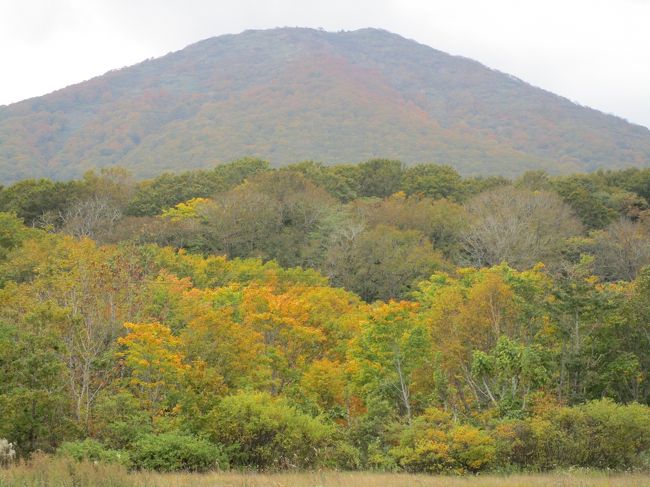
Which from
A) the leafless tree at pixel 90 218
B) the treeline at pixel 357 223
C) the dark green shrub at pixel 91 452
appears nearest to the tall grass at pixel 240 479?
the dark green shrub at pixel 91 452

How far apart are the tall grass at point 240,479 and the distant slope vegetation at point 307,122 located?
298ft

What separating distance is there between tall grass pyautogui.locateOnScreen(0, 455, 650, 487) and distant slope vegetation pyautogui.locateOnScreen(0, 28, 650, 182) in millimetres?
90911

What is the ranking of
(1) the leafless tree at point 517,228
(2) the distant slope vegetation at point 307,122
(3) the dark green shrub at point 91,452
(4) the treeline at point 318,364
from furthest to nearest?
(2) the distant slope vegetation at point 307,122
(1) the leafless tree at point 517,228
(4) the treeline at point 318,364
(3) the dark green shrub at point 91,452

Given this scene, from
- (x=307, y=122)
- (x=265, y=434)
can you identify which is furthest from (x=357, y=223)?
(x=307, y=122)

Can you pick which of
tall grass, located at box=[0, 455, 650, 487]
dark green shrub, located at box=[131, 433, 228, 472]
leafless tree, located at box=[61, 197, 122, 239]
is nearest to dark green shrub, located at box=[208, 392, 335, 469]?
dark green shrub, located at box=[131, 433, 228, 472]

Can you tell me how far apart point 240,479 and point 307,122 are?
4991 inches

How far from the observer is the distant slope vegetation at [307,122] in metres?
120

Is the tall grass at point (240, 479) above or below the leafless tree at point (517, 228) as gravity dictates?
below

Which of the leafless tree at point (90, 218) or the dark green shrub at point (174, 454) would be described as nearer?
the dark green shrub at point (174, 454)

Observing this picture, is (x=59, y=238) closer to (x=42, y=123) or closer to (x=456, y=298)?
(x=456, y=298)

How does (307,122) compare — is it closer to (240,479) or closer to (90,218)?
(90,218)

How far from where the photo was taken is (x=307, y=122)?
137625mm

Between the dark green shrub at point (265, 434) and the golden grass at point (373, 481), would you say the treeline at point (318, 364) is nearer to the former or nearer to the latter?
the dark green shrub at point (265, 434)

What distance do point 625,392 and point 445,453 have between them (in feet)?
33.5
